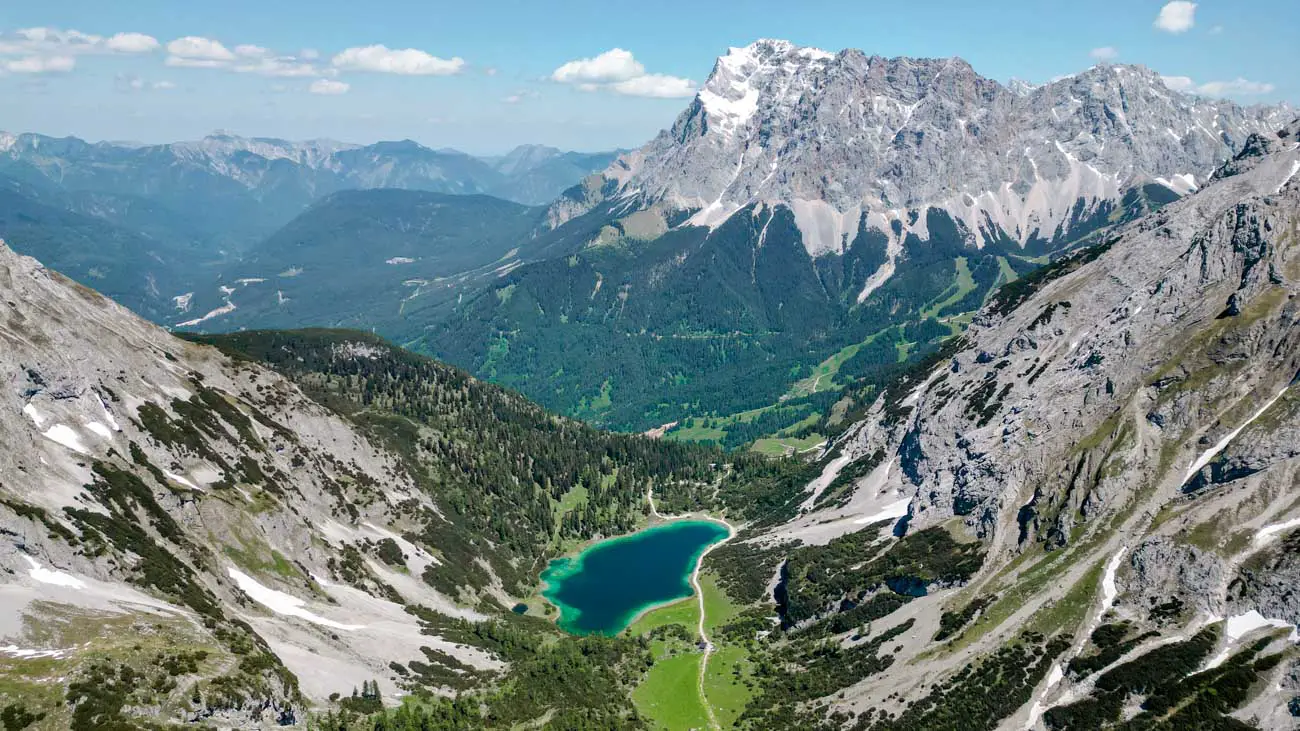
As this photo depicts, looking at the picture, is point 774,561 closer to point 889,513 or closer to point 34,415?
point 889,513

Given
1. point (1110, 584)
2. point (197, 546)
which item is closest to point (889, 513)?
point (1110, 584)

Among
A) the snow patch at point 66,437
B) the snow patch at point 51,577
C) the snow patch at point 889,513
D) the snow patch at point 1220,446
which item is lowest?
the snow patch at point 889,513

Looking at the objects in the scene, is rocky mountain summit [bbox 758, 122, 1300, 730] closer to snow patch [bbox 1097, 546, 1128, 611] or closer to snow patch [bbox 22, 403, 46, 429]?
snow patch [bbox 1097, 546, 1128, 611]

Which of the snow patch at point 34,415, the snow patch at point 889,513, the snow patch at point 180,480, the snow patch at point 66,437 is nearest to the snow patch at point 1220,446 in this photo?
the snow patch at point 889,513

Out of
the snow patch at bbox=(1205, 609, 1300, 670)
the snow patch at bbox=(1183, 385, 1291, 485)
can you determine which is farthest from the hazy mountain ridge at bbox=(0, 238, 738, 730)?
the snow patch at bbox=(1183, 385, 1291, 485)

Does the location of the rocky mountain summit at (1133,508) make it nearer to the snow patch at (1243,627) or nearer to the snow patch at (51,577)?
the snow patch at (1243,627)

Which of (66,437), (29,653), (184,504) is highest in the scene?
(66,437)
